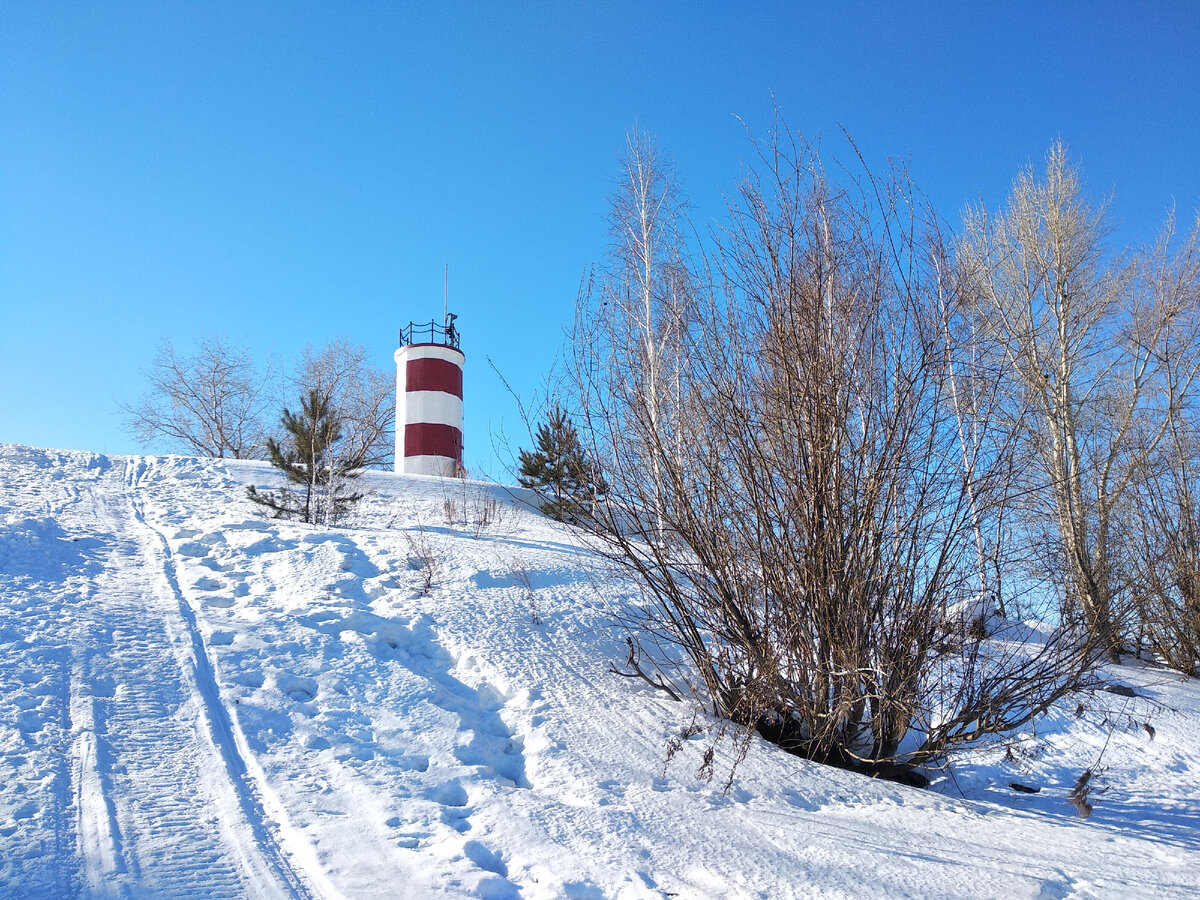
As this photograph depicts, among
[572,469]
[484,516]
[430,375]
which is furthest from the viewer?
[430,375]

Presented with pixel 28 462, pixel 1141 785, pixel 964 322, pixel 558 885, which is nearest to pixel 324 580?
pixel 558 885

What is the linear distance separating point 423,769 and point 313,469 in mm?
6801

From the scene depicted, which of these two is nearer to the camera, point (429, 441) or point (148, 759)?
point (148, 759)

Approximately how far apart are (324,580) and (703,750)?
11.5ft

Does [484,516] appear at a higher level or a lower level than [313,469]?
lower

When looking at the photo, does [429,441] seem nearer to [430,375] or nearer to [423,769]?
[430,375]

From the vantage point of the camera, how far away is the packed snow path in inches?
103

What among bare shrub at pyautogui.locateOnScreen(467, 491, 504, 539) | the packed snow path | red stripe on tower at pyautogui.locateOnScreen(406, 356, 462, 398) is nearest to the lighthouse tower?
red stripe on tower at pyautogui.locateOnScreen(406, 356, 462, 398)

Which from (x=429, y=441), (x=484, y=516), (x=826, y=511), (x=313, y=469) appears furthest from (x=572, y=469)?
(x=429, y=441)

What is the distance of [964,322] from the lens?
13.8 feet

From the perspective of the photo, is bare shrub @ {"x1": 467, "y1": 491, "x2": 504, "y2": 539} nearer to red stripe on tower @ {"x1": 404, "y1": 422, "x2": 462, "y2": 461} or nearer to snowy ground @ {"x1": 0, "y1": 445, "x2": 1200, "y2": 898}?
→ snowy ground @ {"x1": 0, "y1": 445, "x2": 1200, "y2": 898}

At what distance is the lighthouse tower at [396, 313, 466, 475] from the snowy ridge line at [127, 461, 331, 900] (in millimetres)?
12840

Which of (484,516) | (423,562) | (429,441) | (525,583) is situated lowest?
(525,583)

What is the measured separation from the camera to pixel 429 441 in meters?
17.7
